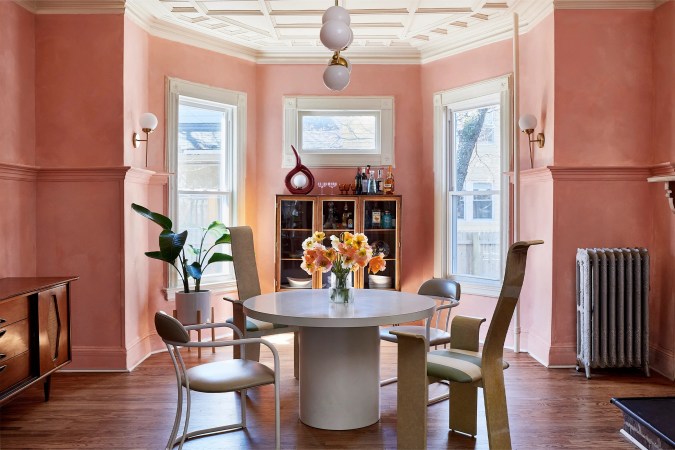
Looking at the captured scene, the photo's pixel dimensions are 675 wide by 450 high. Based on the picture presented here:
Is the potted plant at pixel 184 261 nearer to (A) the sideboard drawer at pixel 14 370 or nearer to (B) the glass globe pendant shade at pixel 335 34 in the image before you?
(A) the sideboard drawer at pixel 14 370

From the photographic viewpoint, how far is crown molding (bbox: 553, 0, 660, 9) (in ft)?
16.3

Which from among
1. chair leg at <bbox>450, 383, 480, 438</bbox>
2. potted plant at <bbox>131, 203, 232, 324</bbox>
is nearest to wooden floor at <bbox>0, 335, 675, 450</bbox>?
chair leg at <bbox>450, 383, 480, 438</bbox>

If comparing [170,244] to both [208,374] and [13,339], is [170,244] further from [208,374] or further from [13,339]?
[208,374]

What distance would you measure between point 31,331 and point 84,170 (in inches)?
61.4

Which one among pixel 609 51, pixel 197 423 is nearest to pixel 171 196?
pixel 197 423

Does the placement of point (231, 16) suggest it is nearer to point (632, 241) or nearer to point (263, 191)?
point (263, 191)

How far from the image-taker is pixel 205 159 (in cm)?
630

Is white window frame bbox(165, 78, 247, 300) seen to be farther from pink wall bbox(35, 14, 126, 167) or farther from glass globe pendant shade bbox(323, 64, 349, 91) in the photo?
glass globe pendant shade bbox(323, 64, 349, 91)

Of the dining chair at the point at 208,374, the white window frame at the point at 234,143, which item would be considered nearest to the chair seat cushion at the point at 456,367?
the dining chair at the point at 208,374

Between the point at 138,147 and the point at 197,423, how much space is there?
272cm

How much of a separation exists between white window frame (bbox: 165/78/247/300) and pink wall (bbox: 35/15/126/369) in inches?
31.3

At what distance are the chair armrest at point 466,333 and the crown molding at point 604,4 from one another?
9.54 ft

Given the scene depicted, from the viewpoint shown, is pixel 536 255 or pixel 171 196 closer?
pixel 536 255

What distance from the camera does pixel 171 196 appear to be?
5.86m
